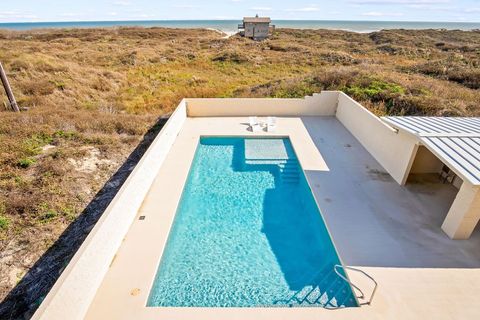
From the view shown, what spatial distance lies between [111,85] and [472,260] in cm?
1772

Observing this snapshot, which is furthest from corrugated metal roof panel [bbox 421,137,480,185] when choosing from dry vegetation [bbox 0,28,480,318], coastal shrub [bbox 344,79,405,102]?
coastal shrub [bbox 344,79,405,102]

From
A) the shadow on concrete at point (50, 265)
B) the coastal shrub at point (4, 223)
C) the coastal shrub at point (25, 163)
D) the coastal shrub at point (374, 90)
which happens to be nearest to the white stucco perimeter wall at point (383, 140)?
the coastal shrub at point (374, 90)

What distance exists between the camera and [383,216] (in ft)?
20.3

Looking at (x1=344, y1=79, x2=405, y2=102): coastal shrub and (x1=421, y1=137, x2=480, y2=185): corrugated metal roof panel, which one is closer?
(x1=421, y1=137, x2=480, y2=185): corrugated metal roof panel

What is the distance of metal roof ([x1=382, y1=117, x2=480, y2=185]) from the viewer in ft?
16.9

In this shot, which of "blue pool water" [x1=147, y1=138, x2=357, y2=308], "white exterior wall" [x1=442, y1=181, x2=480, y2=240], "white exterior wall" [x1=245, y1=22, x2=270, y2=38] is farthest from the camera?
"white exterior wall" [x1=245, y1=22, x2=270, y2=38]

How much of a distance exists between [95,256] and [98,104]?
37.9ft

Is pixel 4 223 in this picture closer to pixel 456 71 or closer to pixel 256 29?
pixel 456 71

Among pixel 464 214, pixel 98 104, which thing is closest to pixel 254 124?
pixel 464 214

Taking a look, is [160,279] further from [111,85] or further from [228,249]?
[111,85]

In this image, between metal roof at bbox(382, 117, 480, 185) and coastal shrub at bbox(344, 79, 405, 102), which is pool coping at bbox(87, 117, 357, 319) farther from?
coastal shrub at bbox(344, 79, 405, 102)

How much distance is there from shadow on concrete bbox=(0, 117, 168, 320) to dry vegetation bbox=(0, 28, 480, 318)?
19mm

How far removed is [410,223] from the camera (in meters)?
5.97

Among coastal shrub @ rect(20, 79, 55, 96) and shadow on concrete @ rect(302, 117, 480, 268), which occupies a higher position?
coastal shrub @ rect(20, 79, 55, 96)
